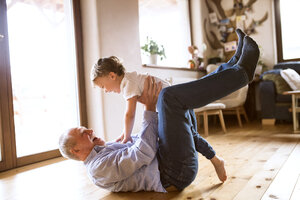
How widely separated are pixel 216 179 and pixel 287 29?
13.0 ft

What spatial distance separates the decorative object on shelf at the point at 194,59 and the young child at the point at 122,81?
2799 mm

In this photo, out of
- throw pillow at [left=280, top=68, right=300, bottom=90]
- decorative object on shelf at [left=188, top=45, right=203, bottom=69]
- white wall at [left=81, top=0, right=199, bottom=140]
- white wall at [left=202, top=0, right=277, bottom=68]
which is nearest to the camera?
white wall at [left=81, top=0, right=199, bottom=140]

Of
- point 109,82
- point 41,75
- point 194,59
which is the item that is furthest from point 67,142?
point 194,59

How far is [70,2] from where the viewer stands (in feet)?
9.29

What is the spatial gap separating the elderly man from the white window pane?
1.36 metres

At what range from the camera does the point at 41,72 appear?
2.62 metres

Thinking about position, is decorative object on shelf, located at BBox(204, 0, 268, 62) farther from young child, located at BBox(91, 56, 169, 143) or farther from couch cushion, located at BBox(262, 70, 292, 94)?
young child, located at BBox(91, 56, 169, 143)

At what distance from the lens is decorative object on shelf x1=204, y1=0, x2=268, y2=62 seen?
477cm

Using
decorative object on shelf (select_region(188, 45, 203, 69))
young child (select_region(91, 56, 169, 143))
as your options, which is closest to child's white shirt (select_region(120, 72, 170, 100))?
young child (select_region(91, 56, 169, 143))

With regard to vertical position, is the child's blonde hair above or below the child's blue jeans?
above

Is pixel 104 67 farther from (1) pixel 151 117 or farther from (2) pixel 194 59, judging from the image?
(2) pixel 194 59

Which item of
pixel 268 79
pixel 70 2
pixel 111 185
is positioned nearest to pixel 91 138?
pixel 111 185

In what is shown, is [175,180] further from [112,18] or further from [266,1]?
[266,1]

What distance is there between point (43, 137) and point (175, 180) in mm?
1774
